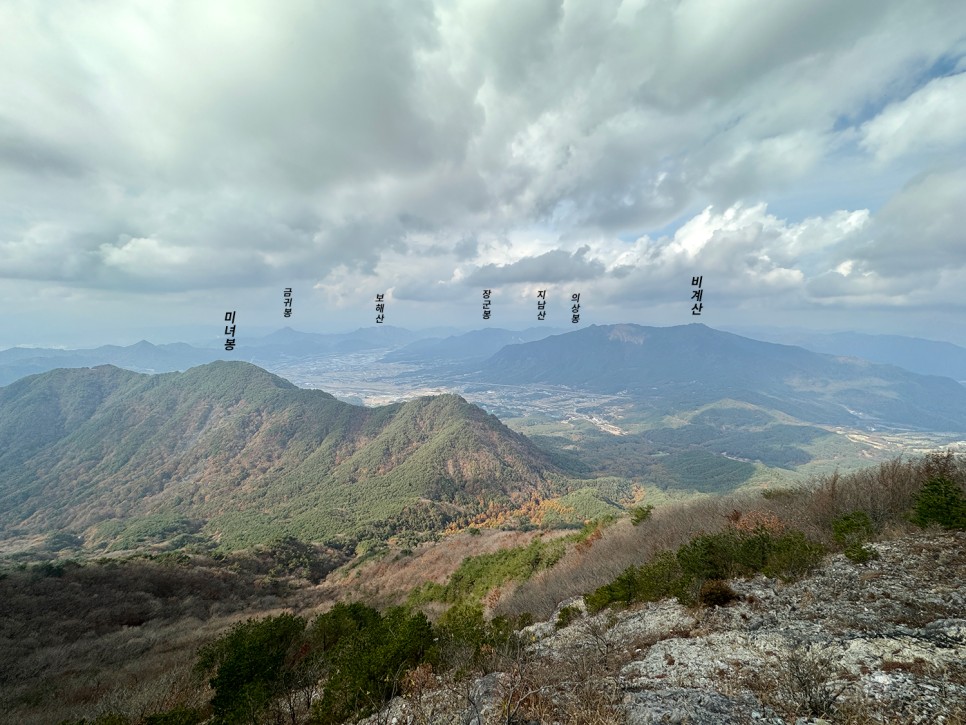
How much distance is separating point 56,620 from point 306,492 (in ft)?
347

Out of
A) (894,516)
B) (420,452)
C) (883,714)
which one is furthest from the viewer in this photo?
(420,452)

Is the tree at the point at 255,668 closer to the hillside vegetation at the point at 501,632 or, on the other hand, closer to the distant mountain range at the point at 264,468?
the hillside vegetation at the point at 501,632

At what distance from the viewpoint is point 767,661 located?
17.5 ft

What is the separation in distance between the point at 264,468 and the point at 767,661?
165681 mm

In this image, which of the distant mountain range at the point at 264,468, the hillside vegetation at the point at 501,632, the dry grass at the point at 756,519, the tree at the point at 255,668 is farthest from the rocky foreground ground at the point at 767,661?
the distant mountain range at the point at 264,468

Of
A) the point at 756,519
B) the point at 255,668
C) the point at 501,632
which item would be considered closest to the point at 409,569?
the point at 255,668

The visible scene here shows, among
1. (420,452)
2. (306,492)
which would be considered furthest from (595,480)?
(306,492)

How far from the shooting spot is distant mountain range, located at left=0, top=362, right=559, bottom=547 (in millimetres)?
94375

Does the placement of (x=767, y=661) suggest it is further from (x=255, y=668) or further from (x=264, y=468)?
(x=264, y=468)

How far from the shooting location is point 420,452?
125125 mm

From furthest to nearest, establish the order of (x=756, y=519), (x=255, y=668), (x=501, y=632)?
(x=756, y=519), (x=501, y=632), (x=255, y=668)

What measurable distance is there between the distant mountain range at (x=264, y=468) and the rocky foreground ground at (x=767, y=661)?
6770 centimetres

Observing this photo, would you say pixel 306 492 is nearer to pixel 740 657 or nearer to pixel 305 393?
pixel 305 393

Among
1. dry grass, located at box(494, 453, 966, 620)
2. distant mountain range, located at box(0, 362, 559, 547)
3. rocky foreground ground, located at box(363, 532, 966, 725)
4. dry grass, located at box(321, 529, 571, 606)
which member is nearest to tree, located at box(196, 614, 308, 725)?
rocky foreground ground, located at box(363, 532, 966, 725)
